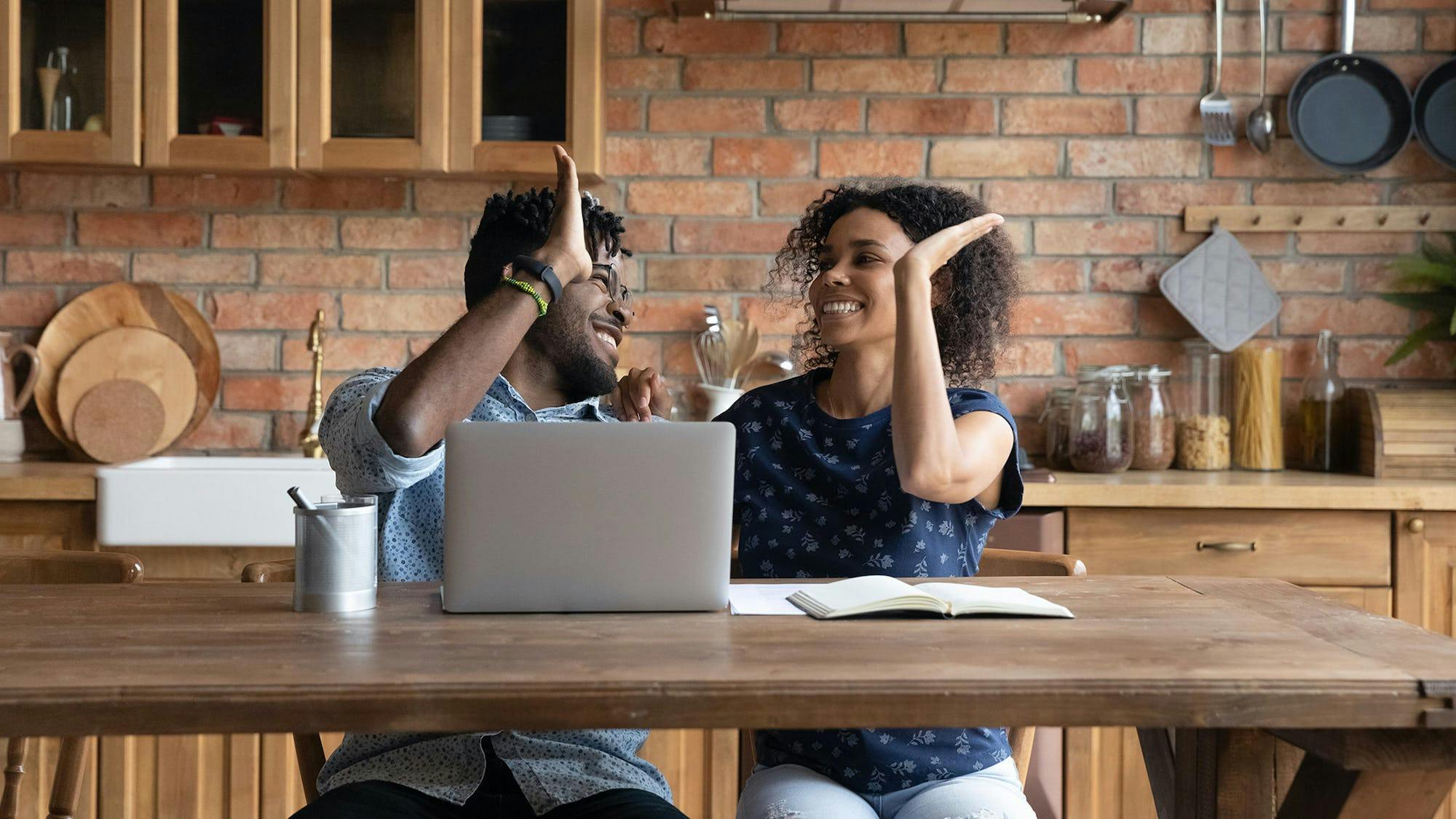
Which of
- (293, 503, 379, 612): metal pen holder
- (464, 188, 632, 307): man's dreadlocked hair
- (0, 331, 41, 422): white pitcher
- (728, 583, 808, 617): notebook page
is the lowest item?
(728, 583, 808, 617): notebook page

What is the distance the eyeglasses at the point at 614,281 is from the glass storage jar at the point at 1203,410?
59.2 inches

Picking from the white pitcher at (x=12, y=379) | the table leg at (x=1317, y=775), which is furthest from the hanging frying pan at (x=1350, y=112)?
the white pitcher at (x=12, y=379)

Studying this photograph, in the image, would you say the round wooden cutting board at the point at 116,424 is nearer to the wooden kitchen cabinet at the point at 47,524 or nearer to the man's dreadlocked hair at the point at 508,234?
the wooden kitchen cabinet at the point at 47,524

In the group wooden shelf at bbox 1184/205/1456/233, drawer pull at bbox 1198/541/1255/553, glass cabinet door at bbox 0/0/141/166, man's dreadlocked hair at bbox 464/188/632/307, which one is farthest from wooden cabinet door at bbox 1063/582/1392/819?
glass cabinet door at bbox 0/0/141/166

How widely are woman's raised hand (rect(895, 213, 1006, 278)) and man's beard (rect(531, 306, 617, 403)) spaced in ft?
1.58

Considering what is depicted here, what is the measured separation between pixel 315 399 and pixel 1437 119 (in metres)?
2.65

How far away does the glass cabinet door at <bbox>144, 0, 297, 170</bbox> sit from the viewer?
8.64 ft

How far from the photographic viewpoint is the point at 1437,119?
2824 millimetres

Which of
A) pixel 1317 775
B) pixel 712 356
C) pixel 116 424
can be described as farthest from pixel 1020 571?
pixel 116 424

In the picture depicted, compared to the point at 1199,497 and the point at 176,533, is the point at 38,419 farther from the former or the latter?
the point at 1199,497

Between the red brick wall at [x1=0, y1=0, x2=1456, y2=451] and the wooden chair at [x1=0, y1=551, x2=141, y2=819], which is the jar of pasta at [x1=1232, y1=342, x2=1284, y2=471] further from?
the wooden chair at [x1=0, y1=551, x2=141, y2=819]

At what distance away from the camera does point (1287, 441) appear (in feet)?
9.45

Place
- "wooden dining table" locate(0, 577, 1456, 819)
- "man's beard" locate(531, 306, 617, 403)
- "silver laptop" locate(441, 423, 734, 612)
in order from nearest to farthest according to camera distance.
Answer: "wooden dining table" locate(0, 577, 1456, 819) → "silver laptop" locate(441, 423, 734, 612) → "man's beard" locate(531, 306, 617, 403)

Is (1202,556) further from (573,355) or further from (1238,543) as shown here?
(573,355)
